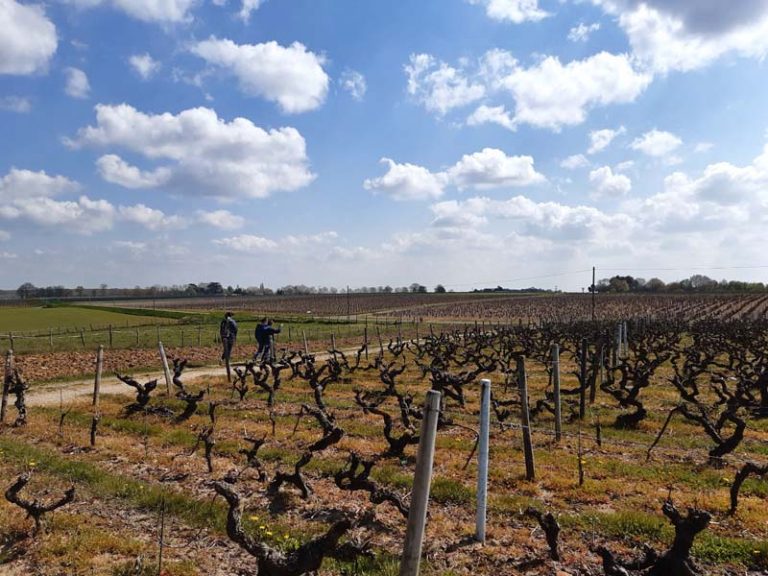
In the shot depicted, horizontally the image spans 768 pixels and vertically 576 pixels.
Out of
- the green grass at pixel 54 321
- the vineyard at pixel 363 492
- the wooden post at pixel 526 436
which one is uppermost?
the wooden post at pixel 526 436

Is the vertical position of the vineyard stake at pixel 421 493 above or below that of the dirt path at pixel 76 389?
above

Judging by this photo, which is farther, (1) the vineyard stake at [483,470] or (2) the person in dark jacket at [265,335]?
(2) the person in dark jacket at [265,335]

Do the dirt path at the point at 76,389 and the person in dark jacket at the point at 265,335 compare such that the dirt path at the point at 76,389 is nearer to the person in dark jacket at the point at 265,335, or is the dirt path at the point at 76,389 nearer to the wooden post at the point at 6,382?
the wooden post at the point at 6,382

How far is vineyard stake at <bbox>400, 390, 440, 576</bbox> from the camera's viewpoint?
396cm

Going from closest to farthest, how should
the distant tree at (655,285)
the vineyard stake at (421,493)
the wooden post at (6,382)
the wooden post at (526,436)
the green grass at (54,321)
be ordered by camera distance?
the vineyard stake at (421,493) → the wooden post at (526,436) → the wooden post at (6,382) → the green grass at (54,321) → the distant tree at (655,285)

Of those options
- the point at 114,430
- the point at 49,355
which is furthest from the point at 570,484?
the point at 49,355

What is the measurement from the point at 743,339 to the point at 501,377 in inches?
577

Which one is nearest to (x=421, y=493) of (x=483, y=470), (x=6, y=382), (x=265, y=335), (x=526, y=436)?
(x=483, y=470)

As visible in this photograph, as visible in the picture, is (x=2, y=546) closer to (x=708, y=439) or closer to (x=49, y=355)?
(x=708, y=439)

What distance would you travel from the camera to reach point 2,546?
5660 mm

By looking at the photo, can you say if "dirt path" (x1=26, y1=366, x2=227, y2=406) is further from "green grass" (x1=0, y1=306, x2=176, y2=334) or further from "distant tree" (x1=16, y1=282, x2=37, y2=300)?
"distant tree" (x1=16, y1=282, x2=37, y2=300)

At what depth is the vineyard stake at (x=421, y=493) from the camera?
13.0ft

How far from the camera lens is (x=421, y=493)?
157 inches

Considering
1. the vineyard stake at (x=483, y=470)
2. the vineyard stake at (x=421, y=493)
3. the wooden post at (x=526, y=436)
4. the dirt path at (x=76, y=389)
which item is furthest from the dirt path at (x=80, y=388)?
the vineyard stake at (x=421, y=493)
